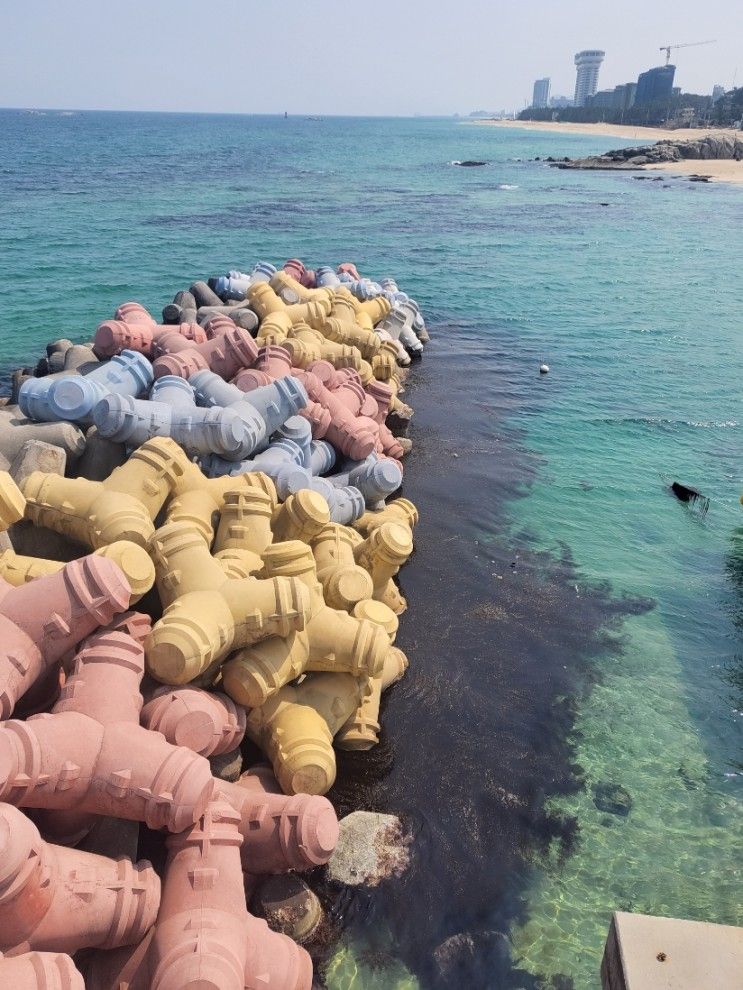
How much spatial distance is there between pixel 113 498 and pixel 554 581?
4.61 metres

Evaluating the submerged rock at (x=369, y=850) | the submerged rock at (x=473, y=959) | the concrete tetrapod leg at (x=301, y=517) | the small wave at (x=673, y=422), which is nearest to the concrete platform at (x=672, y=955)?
the submerged rock at (x=473, y=959)

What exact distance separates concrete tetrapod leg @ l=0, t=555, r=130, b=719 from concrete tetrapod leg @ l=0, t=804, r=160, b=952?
979 millimetres

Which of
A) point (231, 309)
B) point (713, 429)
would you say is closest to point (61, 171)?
point (231, 309)

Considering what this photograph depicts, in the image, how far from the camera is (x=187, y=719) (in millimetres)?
4047

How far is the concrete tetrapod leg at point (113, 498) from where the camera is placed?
5113mm

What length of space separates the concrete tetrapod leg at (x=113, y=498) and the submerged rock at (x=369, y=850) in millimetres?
2333

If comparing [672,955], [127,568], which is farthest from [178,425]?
[672,955]

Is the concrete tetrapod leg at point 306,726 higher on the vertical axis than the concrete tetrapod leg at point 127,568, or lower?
lower

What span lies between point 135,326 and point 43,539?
13.0 feet

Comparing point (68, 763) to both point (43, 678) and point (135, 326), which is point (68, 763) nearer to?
point (43, 678)

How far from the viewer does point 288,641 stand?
4.75m

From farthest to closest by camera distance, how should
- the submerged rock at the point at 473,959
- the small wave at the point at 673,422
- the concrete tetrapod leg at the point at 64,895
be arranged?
the small wave at the point at 673,422 < the submerged rock at the point at 473,959 < the concrete tetrapod leg at the point at 64,895

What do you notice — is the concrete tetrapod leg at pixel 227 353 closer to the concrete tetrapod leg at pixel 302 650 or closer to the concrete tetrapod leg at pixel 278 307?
the concrete tetrapod leg at pixel 278 307

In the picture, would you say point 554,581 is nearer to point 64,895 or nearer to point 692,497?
point 692,497
